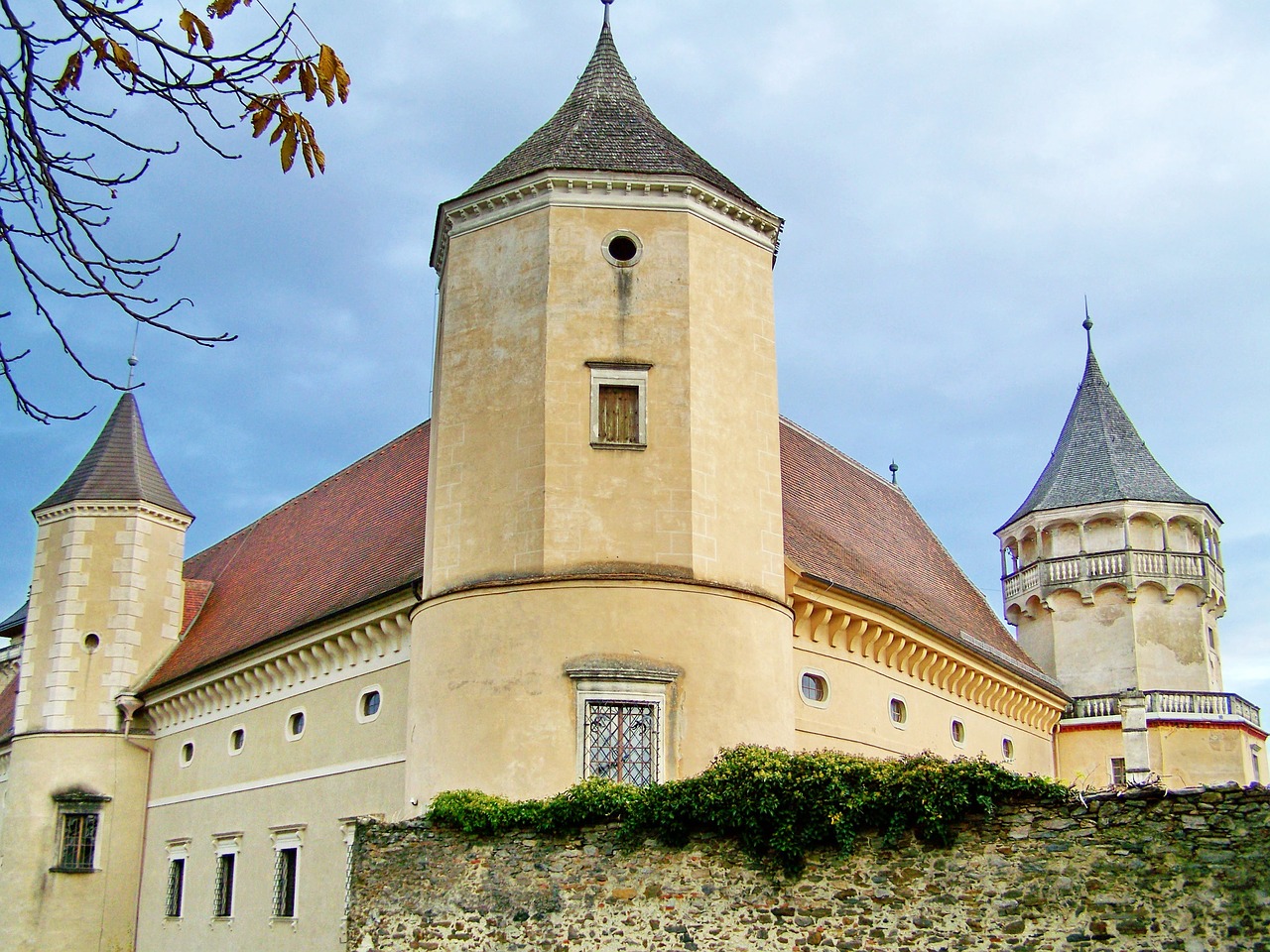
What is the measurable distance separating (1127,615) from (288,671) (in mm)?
21000

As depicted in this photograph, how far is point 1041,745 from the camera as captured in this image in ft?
111

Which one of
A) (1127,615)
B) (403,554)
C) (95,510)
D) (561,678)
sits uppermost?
(95,510)

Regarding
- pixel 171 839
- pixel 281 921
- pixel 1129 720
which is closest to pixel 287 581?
pixel 171 839

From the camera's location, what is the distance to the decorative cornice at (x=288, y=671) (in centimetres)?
2500

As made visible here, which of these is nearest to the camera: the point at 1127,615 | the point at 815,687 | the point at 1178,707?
the point at 815,687

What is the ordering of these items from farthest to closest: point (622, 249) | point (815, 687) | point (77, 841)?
point (77, 841) < point (815, 687) < point (622, 249)

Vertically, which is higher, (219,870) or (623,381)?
(623,381)

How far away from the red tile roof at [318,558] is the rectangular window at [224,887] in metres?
4.26

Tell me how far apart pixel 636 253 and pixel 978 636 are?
14.7 meters

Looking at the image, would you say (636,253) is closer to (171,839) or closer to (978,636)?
(978,636)

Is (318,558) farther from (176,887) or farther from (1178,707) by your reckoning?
(1178,707)

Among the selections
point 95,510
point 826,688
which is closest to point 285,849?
point 826,688

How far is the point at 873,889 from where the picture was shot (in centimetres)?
1368

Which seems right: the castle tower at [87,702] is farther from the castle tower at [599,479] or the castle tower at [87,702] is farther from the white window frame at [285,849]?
the castle tower at [599,479]
